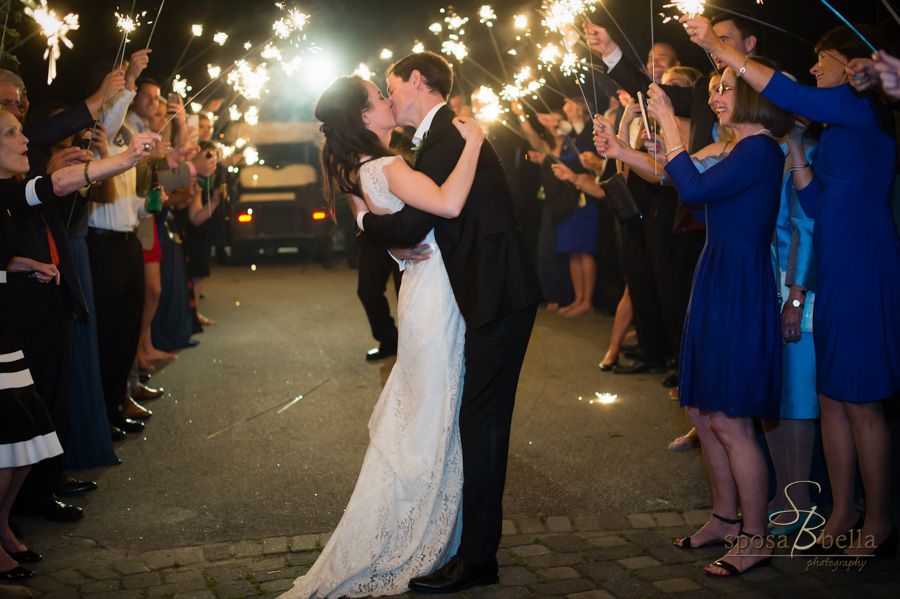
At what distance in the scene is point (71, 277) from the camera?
474 centimetres

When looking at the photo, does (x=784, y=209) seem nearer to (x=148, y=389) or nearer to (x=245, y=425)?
(x=245, y=425)

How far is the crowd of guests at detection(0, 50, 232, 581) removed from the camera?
391 cm

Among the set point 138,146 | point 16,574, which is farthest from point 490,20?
point 16,574

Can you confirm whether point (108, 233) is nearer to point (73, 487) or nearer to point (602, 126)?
point (73, 487)

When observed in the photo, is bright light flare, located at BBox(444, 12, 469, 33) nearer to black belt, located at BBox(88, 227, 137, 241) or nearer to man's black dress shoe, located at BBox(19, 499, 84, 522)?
black belt, located at BBox(88, 227, 137, 241)

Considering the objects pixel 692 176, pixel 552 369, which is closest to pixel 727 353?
pixel 692 176

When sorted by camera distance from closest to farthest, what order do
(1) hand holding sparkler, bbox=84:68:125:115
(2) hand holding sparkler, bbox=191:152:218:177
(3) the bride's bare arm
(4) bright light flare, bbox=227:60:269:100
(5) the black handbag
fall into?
(3) the bride's bare arm < (1) hand holding sparkler, bbox=84:68:125:115 < (5) the black handbag < (2) hand holding sparkler, bbox=191:152:218:177 < (4) bright light flare, bbox=227:60:269:100

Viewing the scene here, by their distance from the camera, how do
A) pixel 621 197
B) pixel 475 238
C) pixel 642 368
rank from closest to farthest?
pixel 475 238 < pixel 621 197 < pixel 642 368

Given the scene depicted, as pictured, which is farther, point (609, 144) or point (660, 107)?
point (609, 144)

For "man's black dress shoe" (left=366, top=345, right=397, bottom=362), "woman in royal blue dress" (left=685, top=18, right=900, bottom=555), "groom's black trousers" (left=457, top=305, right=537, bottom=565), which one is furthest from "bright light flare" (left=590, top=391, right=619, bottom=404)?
"groom's black trousers" (left=457, top=305, right=537, bottom=565)

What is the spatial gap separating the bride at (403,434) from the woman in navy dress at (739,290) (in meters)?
1.03

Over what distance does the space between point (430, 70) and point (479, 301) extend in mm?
1021

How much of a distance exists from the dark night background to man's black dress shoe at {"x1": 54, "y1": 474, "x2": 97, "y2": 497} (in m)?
2.56

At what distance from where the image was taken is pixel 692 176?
3609mm
